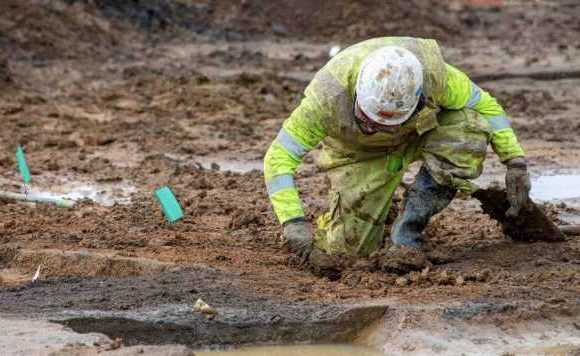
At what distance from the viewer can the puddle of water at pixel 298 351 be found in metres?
5.87

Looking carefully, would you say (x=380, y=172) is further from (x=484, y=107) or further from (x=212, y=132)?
(x=212, y=132)

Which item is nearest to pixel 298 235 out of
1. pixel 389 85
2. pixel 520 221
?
pixel 389 85

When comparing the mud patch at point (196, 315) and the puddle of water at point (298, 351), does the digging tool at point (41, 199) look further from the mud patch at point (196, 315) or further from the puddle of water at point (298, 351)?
→ the puddle of water at point (298, 351)

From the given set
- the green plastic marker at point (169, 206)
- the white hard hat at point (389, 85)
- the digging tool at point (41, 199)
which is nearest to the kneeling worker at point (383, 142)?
the white hard hat at point (389, 85)

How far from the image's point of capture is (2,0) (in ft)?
54.1

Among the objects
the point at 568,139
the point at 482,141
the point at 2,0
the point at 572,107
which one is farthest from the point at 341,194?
the point at 2,0

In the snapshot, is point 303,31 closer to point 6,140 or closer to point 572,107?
point 572,107

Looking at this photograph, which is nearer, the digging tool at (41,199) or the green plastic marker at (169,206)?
the green plastic marker at (169,206)

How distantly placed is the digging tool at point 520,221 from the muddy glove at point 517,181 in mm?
329

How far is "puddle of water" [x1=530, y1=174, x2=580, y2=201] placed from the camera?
29.3 ft

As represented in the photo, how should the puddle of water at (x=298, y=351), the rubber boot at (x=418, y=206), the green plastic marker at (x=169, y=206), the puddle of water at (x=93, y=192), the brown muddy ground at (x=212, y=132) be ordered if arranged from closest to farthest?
the puddle of water at (x=298, y=351), the brown muddy ground at (x=212, y=132), the rubber boot at (x=418, y=206), the green plastic marker at (x=169, y=206), the puddle of water at (x=93, y=192)

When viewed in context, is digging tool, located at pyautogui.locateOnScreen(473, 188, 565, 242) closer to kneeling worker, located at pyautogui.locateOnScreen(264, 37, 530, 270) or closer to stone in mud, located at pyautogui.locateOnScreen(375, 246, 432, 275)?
kneeling worker, located at pyautogui.locateOnScreen(264, 37, 530, 270)

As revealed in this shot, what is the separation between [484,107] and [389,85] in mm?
786

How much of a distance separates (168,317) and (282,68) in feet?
33.8
